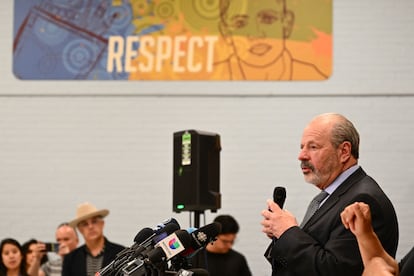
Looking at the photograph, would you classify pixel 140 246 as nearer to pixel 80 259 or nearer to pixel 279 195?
pixel 279 195

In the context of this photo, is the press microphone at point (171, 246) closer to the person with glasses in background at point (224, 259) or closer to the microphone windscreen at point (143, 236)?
the microphone windscreen at point (143, 236)

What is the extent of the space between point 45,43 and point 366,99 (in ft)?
11.2

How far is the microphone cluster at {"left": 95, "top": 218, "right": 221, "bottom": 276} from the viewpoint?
316 cm

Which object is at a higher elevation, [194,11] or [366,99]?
[194,11]

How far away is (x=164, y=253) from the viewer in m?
3.18

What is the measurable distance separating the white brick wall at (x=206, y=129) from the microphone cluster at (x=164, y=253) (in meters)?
5.24

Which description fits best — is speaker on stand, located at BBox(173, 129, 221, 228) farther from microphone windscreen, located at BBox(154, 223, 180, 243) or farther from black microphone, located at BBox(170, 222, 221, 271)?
black microphone, located at BBox(170, 222, 221, 271)

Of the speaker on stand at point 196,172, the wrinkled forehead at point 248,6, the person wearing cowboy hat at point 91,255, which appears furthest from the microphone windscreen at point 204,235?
the wrinkled forehead at point 248,6

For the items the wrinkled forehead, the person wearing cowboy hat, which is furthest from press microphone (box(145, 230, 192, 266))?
the wrinkled forehead

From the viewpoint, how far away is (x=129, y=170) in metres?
8.81

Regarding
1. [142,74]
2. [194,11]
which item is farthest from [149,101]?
[194,11]

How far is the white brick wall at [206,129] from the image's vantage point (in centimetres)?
861

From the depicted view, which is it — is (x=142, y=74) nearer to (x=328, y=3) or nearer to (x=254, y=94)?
(x=254, y=94)

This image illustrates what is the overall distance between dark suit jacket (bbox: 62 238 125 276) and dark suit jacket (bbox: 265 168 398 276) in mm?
3340
